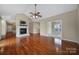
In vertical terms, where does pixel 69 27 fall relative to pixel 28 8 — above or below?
below

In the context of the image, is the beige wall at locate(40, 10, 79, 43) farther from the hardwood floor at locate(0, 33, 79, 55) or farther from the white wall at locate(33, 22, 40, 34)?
the white wall at locate(33, 22, 40, 34)

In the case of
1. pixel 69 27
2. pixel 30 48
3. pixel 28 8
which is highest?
pixel 28 8

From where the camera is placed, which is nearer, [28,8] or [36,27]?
[28,8]

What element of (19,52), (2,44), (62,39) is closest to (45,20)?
(62,39)

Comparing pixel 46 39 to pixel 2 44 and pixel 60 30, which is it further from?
pixel 2 44

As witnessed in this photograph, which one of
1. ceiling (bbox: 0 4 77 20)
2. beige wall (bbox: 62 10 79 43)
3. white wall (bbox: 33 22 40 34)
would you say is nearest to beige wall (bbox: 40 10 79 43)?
A: beige wall (bbox: 62 10 79 43)

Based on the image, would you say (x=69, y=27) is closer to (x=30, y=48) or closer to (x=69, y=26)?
(x=69, y=26)

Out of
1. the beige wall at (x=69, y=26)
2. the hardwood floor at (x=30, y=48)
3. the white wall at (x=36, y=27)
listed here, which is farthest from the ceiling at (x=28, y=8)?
the hardwood floor at (x=30, y=48)

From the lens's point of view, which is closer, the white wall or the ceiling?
the ceiling

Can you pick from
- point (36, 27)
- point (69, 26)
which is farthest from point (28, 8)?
point (69, 26)

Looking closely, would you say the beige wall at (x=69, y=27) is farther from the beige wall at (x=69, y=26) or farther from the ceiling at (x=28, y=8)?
the ceiling at (x=28, y=8)

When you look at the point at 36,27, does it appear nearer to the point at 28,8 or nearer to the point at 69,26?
the point at 28,8

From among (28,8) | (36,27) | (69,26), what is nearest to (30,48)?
(36,27)
